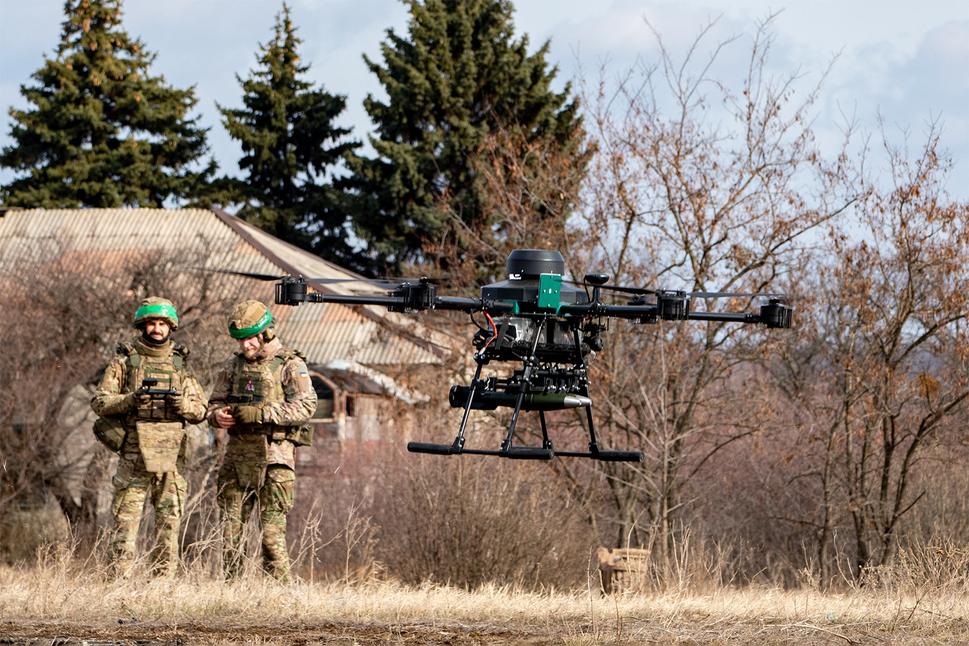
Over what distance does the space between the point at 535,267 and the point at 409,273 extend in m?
17.3

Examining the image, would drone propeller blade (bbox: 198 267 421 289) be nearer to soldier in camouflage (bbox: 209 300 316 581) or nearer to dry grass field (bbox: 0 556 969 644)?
soldier in camouflage (bbox: 209 300 316 581)

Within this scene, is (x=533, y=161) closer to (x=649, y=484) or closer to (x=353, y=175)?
(x=649, y=484)

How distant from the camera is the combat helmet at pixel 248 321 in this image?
1009 centimetres

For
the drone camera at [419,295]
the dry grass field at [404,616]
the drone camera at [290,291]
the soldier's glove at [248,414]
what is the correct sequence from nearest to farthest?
the dry grass field at [404,616], the drone camera at [419,295], the drone camera at [290,291], the soldier's glove at [248,414]

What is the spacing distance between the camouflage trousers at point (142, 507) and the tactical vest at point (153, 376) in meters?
0.35

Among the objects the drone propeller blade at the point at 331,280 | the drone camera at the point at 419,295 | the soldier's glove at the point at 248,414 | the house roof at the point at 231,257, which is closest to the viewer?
the drone propeller blade at the point at 331,280

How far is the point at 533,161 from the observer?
73.0ft

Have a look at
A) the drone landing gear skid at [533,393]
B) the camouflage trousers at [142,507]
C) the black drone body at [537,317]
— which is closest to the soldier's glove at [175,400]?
the camouflage trousers at [142,507]

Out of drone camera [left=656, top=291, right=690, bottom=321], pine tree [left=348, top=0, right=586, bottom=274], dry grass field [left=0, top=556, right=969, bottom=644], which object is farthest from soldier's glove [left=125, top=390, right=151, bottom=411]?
pine tree [left=348, top=0, right=586, bottom=274]

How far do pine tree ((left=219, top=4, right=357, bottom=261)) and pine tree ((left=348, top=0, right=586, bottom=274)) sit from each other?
247cm

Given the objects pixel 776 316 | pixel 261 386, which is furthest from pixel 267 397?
pixel 776 316

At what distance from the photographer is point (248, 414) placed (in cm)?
1004

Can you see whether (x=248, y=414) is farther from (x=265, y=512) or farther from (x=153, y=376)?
(x=153, y=376)

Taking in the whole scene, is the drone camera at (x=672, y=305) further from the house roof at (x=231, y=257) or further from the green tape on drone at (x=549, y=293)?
the house roof at (x=231, y=257)
